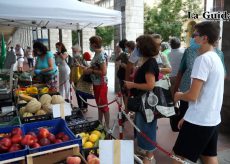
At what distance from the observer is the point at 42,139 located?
2398 mm

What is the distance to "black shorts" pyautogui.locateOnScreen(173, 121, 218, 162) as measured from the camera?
2.34 m

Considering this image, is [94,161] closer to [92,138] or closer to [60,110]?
[92,138]

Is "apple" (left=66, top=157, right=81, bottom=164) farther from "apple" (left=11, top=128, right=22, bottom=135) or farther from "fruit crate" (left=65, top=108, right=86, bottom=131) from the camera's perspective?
"fruit crate" (left=65, top=108, right=86, bottom=131)

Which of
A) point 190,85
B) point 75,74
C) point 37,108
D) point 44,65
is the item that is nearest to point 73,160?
point 37,108

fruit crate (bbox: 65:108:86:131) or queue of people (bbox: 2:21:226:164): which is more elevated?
queue of people (bbox: 2:21:226:164)

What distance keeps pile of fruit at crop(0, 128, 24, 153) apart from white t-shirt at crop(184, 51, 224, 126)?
5.13 feet

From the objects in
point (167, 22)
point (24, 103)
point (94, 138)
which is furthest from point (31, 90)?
point (167, 22)

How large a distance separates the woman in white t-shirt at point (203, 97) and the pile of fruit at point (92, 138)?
2.77 ft

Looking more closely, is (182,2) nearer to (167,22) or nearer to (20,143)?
(167,22)

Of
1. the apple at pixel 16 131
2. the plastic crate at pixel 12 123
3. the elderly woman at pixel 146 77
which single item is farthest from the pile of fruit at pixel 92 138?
the plastic crate at pixel 12 123

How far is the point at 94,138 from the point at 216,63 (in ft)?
4.79

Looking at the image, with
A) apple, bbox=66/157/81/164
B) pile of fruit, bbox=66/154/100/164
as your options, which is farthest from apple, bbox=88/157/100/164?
apple, bbox=66/157/81/164

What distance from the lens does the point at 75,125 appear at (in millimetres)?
2990

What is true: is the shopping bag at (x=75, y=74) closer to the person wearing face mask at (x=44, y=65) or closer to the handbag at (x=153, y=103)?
the person wearing face mask at (x=44, y=65)
